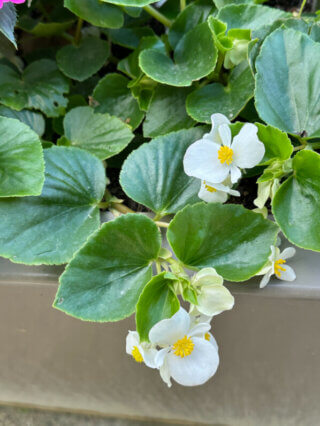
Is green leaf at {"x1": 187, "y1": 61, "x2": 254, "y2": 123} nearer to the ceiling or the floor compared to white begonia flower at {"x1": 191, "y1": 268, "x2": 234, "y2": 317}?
nearer to the ceiling

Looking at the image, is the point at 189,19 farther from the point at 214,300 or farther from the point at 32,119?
the point at 214,300

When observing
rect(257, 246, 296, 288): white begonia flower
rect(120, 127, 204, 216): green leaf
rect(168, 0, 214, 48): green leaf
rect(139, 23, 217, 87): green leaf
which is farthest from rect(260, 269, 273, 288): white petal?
rect(168, 0, 214, 48): green leaf

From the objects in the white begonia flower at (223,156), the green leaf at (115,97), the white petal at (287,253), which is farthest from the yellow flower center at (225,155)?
the green leaf at (115,97)

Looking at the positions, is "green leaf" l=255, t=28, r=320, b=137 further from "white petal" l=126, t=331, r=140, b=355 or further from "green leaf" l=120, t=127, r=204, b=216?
"white petal" l=126, t=331, r=140, b=355

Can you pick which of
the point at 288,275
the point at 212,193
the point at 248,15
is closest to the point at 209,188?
the point at 212,193

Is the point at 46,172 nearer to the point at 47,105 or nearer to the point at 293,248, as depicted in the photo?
the point at 47,105

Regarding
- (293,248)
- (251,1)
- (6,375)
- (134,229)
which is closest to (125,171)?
(134,229)
